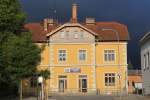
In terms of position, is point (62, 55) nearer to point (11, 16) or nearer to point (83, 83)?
point (83, 83)

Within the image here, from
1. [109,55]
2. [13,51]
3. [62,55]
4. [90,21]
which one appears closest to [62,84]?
[62,55]

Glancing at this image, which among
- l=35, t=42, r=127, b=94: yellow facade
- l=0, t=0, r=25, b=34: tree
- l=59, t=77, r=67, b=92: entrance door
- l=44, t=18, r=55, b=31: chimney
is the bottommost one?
l=59, t=77, r=67, b=92: entrance door

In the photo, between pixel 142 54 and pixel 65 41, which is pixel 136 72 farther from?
pixel 142 54

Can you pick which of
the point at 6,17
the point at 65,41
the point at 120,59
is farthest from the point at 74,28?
the point at 6,17

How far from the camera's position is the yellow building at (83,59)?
261 feet

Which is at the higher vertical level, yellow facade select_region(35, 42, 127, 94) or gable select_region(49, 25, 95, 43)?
gable select_region(49, 25, 95, 43)

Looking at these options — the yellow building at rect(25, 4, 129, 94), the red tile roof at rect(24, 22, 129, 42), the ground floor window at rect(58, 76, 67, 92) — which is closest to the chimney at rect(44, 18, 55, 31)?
the red tile roof at rect(24, 22, 129, 42)

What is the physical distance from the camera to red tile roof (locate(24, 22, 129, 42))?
266 ft

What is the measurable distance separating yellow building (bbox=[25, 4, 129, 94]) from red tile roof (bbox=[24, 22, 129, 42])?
17cm

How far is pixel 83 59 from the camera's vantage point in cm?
8038

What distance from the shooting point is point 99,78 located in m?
80.0

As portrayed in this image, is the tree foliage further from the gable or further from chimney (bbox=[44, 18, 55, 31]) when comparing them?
chimney (bbox=[44, 18, 55, 31])

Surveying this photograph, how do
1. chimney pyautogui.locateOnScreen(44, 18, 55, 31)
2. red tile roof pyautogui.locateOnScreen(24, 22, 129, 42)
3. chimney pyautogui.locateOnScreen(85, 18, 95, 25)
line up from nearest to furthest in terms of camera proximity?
1. red tile roof pyautogui.locateOnScreen(24, 22, 129, 42)
2. chimney pyautogui.locateOnScreen(44, 18, 55, 31)
3. chimney pyautogui.locateOnScreen(85, 18, 95, 25)

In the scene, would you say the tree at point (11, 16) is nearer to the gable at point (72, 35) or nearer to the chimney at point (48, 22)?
the gable at point (72, 35)
